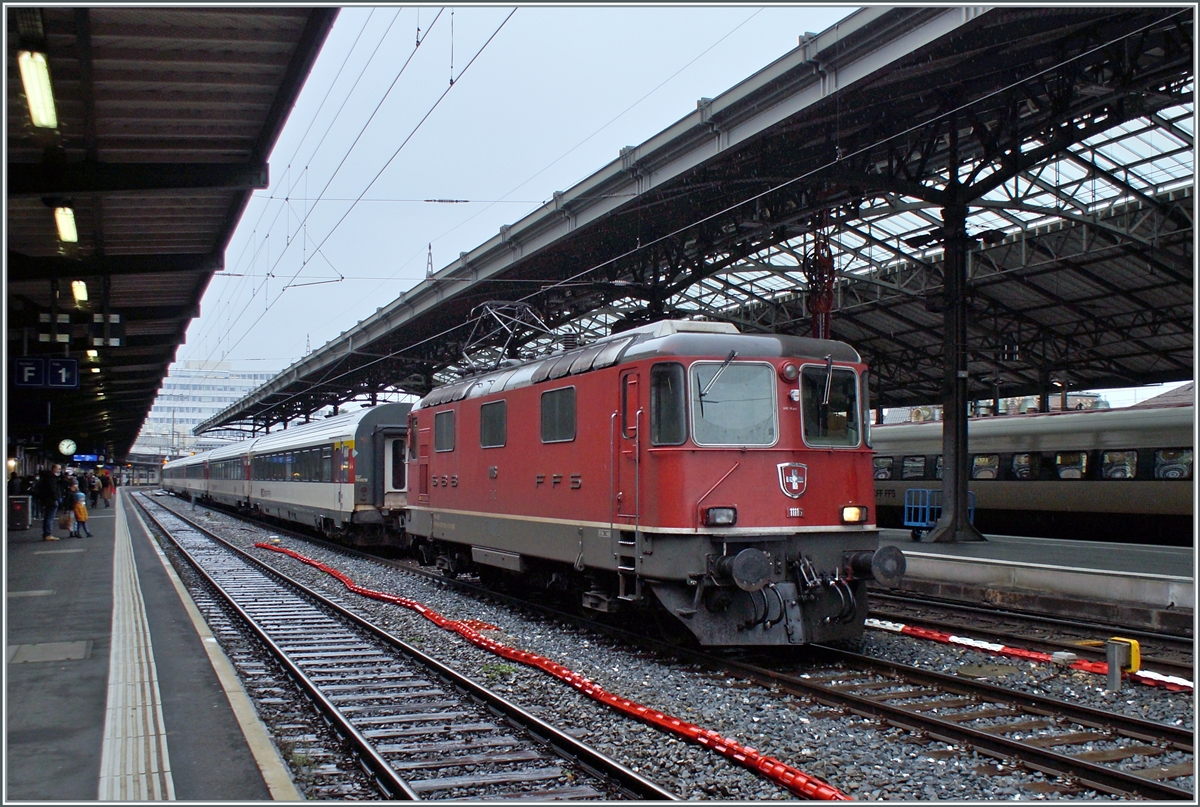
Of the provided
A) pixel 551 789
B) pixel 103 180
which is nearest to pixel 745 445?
pixel 551 789

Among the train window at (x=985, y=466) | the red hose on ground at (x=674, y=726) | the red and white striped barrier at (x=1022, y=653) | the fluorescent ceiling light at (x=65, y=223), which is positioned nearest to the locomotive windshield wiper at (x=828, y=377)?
the red and white striped barrier at (x=1022, y=653)

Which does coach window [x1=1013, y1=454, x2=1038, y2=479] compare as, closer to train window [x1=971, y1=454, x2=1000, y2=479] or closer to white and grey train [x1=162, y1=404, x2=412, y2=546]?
train window [x1=971, y1=454, x2=1000, y2=479]

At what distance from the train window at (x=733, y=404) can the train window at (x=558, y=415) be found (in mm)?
1990

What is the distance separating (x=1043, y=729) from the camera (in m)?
7.07

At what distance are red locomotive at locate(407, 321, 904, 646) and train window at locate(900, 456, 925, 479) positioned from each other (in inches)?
611

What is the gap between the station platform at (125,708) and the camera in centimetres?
569

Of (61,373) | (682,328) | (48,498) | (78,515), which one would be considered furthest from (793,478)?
(48,498)

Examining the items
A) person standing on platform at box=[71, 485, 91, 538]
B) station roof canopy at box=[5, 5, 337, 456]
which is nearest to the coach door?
station roof canopy at box=[5, 5, 337, 456]

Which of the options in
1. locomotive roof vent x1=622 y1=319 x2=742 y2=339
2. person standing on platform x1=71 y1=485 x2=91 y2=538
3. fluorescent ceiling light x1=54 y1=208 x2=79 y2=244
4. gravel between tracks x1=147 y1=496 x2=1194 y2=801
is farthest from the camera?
person standing on platform x1=71 y1=485 x2=91 y2=538

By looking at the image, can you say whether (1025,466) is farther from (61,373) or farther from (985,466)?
(61,373)

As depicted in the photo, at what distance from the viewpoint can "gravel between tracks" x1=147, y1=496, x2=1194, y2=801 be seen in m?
5.93

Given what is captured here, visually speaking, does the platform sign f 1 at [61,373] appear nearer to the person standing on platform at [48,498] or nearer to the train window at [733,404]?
the train window at [733,404]

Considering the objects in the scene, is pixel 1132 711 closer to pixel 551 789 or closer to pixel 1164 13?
pixel 551 789

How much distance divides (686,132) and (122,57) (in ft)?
36.4
